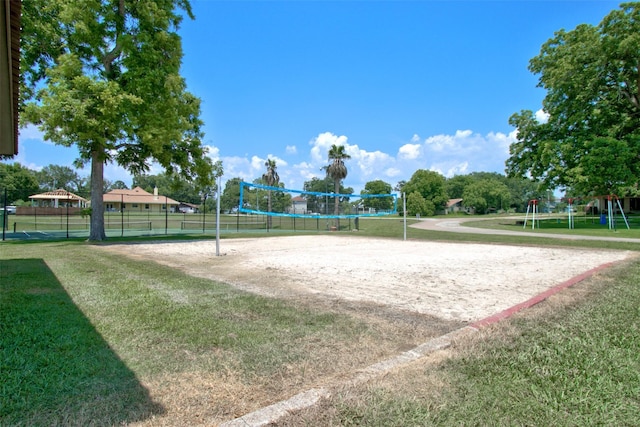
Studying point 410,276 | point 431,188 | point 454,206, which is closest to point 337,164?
point 410,276

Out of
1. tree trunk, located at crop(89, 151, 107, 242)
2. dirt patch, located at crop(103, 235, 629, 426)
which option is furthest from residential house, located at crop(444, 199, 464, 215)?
tree trunk, located at crop(89, 151, 107, 242)

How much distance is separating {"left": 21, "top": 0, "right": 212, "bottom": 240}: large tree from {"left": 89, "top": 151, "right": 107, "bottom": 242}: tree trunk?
34 millimetres

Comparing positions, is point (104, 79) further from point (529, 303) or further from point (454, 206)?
point (454, 206)

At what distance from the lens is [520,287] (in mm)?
5473

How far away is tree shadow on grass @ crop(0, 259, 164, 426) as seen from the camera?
1.94m

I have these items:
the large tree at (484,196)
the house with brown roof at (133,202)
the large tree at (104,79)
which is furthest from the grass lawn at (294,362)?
the large tree at (484,196)

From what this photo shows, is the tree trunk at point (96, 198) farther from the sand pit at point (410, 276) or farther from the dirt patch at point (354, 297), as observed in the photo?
the dirt patch at point (354, 297)

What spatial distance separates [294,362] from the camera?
267 centimetres

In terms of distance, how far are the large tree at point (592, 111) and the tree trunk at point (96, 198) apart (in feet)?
88.0

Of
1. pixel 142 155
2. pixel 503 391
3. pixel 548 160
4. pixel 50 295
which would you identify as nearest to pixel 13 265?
pixel 50 295

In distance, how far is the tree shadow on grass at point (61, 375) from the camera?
6.36 ft

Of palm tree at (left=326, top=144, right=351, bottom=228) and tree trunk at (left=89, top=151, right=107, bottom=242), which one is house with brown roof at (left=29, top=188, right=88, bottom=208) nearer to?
tree trunk at (left=89, top=151, right=107, bottom=242)

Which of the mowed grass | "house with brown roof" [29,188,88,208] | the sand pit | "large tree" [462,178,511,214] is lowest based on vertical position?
the sand pit

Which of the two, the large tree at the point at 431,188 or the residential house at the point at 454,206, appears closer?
the large tree at the point at 431,188
